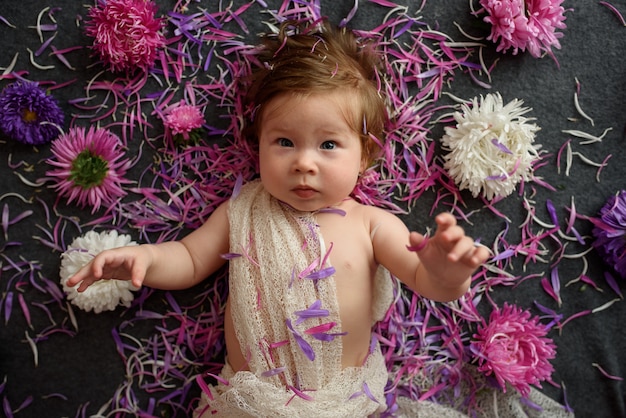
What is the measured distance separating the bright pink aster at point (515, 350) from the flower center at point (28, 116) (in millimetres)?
1196

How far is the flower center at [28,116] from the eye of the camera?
1.29 metres

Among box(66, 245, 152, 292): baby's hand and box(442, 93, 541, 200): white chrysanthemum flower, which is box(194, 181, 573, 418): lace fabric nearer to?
box(66, 245, 152, 292): baby's hand

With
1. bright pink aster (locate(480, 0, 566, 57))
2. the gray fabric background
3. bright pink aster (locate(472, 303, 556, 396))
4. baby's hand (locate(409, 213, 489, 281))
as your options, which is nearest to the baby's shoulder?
the gray fabric background

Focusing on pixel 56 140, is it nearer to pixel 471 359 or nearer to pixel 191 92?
pixel 191 92

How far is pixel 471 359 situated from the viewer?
1322 mm

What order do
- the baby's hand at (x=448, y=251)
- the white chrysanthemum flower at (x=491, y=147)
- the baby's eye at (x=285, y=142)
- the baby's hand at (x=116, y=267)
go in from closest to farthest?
1. the baby's hand at (x=448, y=251)
2. the baby's hand at (x=116, y=267)
3. the baby's eye at (x=285, y=142)
4. the white chrysanthemum flower at (x=491, y=147)

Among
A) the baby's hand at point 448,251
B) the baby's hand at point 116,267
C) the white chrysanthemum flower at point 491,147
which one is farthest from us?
the white chrysanthemum flower at point 491,147

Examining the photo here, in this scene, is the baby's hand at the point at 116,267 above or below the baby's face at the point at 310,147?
below

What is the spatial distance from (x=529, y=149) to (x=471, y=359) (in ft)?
1.74

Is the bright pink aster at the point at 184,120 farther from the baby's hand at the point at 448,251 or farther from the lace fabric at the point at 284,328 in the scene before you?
the baby's hand at the point at 448,251

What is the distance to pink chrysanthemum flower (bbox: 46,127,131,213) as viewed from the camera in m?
1.28

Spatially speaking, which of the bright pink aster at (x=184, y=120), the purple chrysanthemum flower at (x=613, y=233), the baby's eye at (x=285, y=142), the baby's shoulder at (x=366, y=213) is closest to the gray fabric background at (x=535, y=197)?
the purple chrysanthemum flower at (x=613, y=233)

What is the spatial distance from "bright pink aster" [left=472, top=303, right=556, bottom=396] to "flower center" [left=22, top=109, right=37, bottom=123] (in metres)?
1.20

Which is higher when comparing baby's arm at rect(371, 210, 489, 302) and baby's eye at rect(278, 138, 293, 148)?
baby's eye at rect(278, 138, 293, 148)
